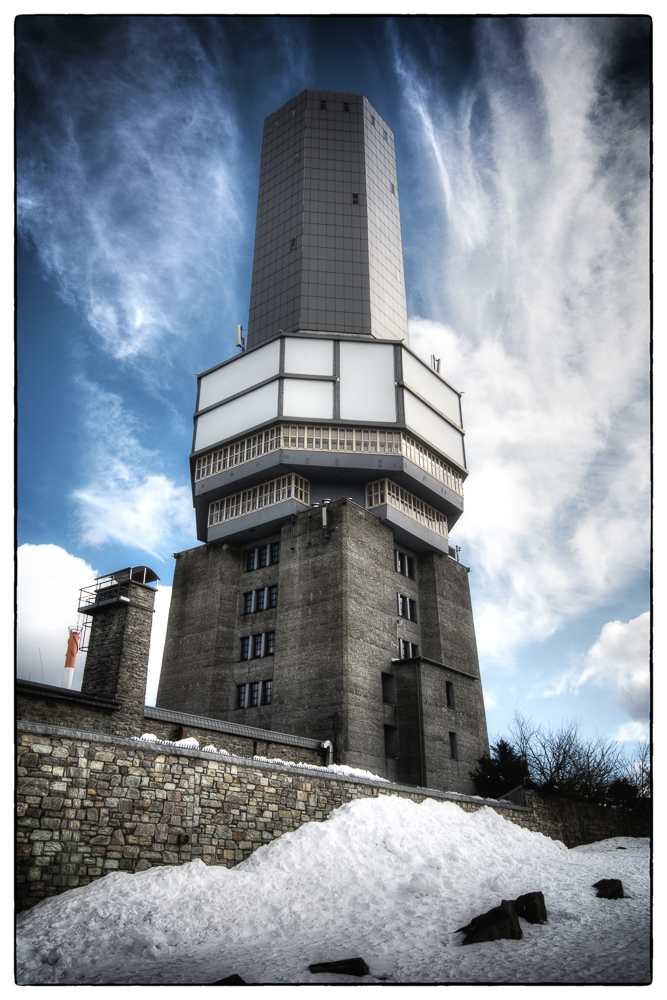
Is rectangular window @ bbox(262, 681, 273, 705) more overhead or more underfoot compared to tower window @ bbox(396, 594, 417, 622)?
more underfoot

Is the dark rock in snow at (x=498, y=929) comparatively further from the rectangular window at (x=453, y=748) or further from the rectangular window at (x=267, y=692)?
the rectangular window at (x=267, y=692)

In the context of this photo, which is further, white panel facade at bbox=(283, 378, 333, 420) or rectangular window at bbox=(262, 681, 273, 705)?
white panel facade at bbox=(283, 378, 333, 420)

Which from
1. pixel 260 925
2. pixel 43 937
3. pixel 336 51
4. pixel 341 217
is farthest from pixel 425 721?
pixel 341 217

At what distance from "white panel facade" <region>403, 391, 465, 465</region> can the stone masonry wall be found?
27.9m

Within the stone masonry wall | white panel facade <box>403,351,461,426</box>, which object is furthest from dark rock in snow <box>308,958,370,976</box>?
white panel facade <box>403,351,461,426</box>

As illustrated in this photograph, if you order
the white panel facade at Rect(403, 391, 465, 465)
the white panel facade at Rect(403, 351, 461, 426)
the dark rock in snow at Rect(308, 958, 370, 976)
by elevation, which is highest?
the white panel facade at Rect(403, 351, 461, 426)

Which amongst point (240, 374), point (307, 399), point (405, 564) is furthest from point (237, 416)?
point (405, 564)

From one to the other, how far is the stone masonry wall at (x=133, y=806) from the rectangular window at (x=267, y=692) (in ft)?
62.4

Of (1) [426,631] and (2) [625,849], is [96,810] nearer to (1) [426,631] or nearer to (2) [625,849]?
(2) [625,849]

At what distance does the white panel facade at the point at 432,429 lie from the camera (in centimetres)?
4153

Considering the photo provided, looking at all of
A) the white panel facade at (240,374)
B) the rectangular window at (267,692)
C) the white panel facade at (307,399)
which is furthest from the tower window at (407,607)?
the white panel facade at (240,374)

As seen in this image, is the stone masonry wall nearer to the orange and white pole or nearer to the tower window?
the orange and white pole

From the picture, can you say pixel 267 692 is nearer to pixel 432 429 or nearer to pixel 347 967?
pixel 432 429

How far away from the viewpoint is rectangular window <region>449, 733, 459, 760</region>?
3530 centimetres
